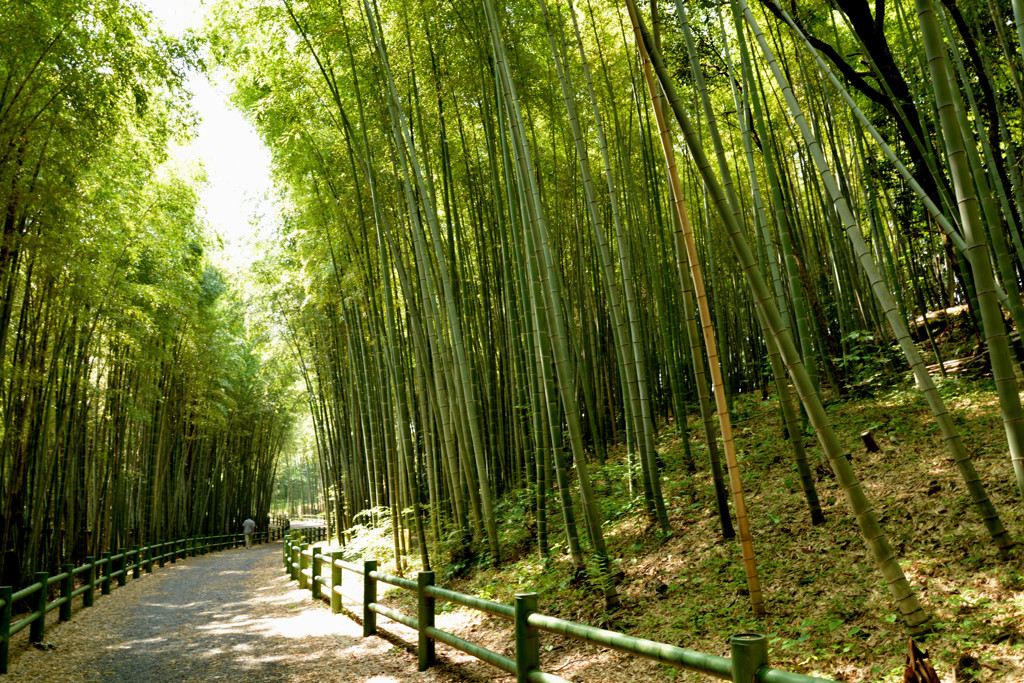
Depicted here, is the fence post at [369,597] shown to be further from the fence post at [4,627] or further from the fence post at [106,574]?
the fence post at [106,574]

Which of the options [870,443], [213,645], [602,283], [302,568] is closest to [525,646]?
[870,443]

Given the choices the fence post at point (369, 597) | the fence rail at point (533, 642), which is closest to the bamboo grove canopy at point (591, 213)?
the fence post at point (369, 597)

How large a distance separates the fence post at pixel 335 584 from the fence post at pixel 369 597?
90cm

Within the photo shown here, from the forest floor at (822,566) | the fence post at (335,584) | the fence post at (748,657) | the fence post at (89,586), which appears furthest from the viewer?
the fence post at (89,586)

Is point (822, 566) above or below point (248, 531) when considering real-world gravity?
above

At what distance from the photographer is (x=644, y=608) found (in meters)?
3.01

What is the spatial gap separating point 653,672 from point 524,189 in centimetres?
221

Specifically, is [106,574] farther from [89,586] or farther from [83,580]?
[89,586]

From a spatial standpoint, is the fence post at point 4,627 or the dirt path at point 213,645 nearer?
the dirt path at point 213,645

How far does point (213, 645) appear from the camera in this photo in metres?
4.32

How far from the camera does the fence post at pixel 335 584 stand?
5.05m

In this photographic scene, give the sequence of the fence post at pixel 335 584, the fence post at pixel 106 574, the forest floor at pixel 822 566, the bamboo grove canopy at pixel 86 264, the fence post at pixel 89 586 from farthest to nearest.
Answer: the fence post at pixel 106 574 < the fence post at pixel 89 586 < the fence post at pixel 335 584 < the bamboo grove canopy at pixel 86 264 < the forest floor at pixel 822 566

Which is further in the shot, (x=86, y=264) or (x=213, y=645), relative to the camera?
(x=86, y=264)

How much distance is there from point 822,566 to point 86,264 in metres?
5.68
